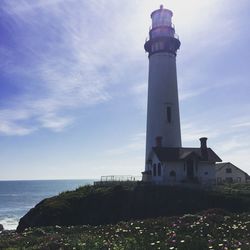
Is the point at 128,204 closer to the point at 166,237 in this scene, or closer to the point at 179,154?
the point at 179,154

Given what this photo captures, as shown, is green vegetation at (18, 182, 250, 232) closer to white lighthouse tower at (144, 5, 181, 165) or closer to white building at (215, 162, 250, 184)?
white lighthouse tower at (144, 5, 181, 165)

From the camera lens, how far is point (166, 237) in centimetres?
1530

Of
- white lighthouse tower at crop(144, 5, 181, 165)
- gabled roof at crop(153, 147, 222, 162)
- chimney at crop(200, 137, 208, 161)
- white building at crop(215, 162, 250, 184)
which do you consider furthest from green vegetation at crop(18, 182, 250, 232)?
white building at crop(215, 162, 250, 184)

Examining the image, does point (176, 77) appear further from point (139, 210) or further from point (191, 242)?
point (191, 242)

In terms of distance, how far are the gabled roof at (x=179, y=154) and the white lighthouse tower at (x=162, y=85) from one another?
165cm

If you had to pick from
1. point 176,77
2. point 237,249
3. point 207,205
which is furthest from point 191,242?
point 176,77

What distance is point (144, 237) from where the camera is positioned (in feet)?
50.5

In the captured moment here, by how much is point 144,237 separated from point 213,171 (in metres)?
27.7

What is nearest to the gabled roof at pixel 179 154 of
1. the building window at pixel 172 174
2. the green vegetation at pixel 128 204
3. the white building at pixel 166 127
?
the white building at pixel 166 127

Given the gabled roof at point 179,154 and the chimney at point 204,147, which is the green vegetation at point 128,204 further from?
the chimney at point 204,147

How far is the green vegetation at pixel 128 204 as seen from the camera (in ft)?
106

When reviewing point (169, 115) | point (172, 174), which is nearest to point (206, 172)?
point (172, 174)

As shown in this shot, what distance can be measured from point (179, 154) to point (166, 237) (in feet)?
86.0

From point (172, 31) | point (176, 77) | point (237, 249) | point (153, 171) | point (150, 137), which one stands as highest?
point (172, 31)
